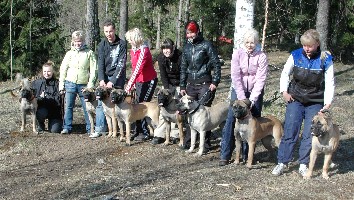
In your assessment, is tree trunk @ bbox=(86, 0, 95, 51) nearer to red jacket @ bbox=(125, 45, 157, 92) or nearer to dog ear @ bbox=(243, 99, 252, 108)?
red jacket @ bbox=(125, 45, 157, 92)

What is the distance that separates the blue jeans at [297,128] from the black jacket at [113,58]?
11.4ft

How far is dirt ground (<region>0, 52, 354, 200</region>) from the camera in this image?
577cm

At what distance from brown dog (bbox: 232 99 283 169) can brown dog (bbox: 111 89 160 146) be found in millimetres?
2211

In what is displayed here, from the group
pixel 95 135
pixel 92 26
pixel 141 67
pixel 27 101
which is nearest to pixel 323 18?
pixel 92 26

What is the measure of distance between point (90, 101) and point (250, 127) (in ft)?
11.7

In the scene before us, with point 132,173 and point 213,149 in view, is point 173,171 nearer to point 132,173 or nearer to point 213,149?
point 132,173

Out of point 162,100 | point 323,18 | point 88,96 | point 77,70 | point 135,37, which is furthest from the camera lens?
point 323,18

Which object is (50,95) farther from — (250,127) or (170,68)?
(250,127)

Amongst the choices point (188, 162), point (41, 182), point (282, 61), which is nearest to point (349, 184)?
point (188, 162)

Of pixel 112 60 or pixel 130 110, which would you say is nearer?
pixel 130 110

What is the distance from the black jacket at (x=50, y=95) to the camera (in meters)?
9.45

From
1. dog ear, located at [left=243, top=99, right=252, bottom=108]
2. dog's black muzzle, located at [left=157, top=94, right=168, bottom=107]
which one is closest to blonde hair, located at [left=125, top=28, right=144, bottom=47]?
dog's black muzzle, located at [left=157, top=94, right=168, bottom=107]

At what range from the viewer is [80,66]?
8719mm

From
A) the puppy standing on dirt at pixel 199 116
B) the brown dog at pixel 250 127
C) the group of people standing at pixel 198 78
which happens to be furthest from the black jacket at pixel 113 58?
the brown dog at pixel 250 127
